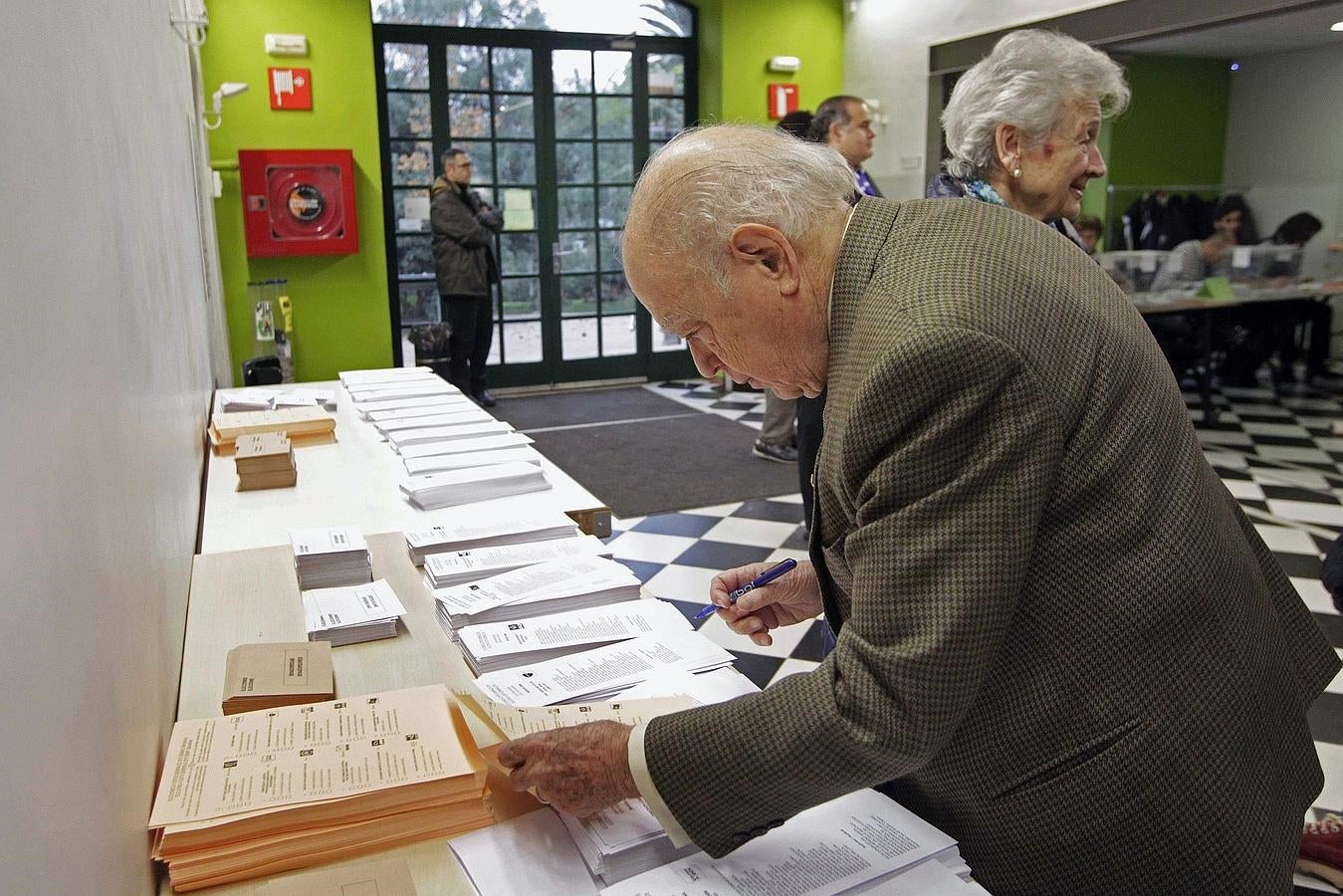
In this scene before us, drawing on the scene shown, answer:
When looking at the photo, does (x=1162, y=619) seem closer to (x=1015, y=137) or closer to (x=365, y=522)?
(x=1015, y=137)

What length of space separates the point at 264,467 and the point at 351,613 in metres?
0.99

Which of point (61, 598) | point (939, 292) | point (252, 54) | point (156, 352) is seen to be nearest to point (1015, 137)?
point (939, 292)

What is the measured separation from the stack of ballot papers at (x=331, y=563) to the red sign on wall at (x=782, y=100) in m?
7.22

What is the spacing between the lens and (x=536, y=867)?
1119mm

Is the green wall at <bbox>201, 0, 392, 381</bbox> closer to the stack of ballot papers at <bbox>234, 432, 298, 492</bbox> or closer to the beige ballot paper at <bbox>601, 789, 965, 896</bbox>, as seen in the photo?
the stack of ballot papers at <bbox>234, 432, 298, 492</bbox>

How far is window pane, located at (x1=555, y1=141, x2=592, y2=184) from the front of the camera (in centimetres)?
819

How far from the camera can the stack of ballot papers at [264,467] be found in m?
2.55

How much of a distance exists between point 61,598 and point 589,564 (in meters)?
1.16

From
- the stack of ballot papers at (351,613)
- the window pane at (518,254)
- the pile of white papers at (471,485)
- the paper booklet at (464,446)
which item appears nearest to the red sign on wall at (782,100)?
the window pane at (518,254)

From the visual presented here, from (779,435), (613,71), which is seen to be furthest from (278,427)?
(613,71)

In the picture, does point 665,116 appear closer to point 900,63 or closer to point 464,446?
point 900,63

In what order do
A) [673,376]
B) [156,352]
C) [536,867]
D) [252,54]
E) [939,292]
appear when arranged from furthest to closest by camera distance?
[673,376] → [252,54] → [156,352] → [536,867] → [939,292]

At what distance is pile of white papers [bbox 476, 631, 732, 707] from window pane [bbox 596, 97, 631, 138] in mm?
7205

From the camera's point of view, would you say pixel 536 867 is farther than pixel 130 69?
No
